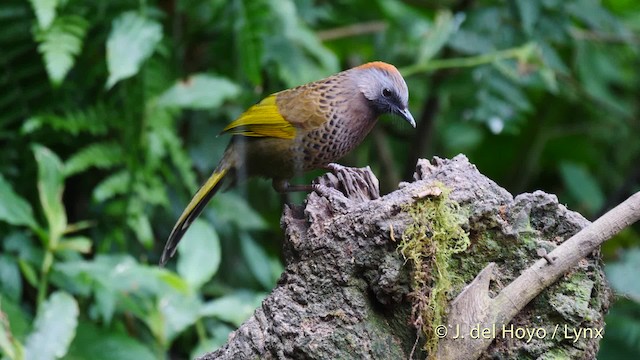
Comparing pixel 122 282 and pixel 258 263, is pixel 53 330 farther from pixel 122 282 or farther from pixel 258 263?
pixel 258 263

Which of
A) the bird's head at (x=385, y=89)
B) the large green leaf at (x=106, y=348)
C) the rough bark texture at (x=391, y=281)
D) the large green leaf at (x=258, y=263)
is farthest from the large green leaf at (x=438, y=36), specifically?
the rough bark texture at (x=391, y=281)

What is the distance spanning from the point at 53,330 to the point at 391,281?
205cm

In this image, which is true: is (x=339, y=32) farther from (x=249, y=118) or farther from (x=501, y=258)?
(x=501, y=258)

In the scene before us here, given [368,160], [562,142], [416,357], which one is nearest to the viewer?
[416,357]

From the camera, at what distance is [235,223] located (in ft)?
17.8

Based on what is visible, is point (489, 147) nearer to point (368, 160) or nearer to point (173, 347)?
point (368, 160)

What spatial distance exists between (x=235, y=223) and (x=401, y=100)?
206 centimetres

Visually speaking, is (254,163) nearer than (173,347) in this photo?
Yes

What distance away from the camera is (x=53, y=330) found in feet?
12.8

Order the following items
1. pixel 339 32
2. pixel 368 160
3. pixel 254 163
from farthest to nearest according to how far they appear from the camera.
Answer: pixel 368 160
pixel 339 32
pixel 254 163

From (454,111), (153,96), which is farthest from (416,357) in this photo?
(454,111)

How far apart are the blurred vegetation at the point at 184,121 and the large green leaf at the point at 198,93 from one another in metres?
0.01

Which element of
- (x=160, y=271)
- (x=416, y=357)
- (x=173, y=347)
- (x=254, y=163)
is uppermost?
(x=254, y=163)

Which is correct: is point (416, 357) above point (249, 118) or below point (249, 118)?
below
